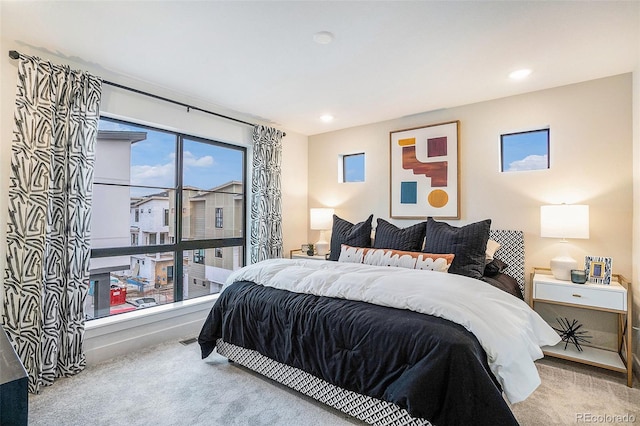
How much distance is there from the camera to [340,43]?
2.28 metres

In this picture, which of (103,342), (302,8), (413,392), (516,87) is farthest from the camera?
(516,87)

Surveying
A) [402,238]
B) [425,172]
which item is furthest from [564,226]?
[425,172]

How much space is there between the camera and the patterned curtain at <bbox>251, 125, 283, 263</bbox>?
13.2 ft

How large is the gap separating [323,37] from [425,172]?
2118mm

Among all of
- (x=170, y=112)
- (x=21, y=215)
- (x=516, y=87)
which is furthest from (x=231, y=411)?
(x=516, y=87)

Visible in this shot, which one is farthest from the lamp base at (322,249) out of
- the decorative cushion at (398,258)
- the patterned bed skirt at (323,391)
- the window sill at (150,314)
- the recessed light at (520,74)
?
the recessed light at (520,74)

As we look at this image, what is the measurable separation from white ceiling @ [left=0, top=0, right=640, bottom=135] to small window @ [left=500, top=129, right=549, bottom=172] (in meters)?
0.45

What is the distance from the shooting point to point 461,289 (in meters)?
1.91

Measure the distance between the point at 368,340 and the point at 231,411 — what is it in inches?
39.5

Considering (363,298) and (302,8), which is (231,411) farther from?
(302,8)

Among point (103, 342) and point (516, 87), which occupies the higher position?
point (516, 87)

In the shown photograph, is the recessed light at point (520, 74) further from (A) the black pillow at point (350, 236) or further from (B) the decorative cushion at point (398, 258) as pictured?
(A) the black pillow at point (350, 236)

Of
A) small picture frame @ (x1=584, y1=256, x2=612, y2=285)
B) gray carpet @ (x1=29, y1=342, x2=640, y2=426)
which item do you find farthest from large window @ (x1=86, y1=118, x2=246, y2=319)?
small picture frame @ (x1=584, y1=256, x2=612, y2=285)

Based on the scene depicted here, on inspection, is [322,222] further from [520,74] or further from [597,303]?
[597,303]
